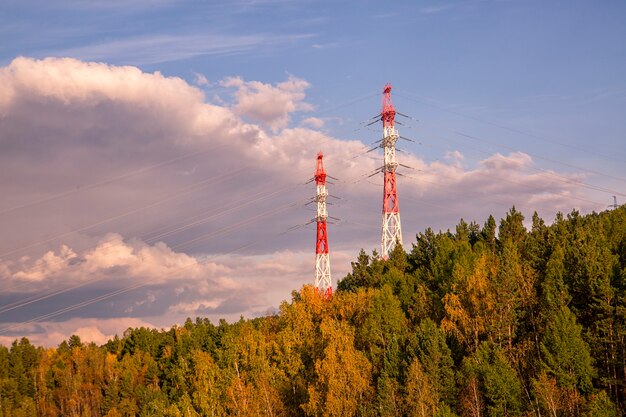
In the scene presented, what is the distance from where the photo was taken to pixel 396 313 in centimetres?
9694

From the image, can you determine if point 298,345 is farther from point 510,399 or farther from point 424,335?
point 510,399

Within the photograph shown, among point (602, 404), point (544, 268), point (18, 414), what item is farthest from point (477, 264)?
point (18, 414)

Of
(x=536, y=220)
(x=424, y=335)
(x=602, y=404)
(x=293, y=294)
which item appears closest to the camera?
(x=602, y=404)

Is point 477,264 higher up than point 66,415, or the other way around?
point 477,264

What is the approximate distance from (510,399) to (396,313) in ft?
92.2

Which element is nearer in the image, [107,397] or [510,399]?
[510,399]

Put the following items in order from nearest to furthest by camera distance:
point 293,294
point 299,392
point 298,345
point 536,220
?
point 299,392 → point 298,345 → point 293,294 → point 536,220

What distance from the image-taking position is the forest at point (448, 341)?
236ft

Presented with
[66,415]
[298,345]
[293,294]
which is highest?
[293,294]

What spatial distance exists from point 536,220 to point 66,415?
297 ft

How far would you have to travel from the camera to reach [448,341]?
86125 millimetres

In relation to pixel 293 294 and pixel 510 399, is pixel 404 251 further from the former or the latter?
pixel 510 399

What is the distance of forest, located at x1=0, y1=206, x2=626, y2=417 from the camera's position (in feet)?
236

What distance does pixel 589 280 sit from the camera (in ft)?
268
